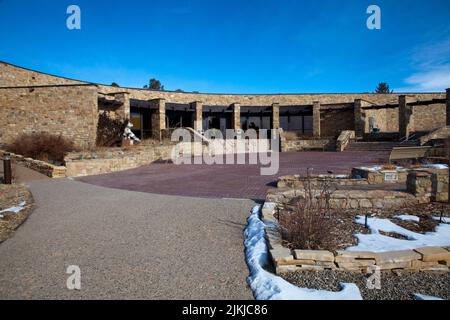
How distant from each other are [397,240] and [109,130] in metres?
19.2

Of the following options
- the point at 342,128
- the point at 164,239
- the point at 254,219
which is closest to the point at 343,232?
the point at 254,219

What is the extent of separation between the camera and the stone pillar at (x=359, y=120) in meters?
27.8

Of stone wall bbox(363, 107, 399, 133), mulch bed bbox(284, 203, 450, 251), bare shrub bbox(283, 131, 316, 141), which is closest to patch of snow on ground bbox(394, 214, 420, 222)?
mulch bed bbox(284, 203, 450, 251)

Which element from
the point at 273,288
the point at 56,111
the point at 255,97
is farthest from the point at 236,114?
the point at 273,288

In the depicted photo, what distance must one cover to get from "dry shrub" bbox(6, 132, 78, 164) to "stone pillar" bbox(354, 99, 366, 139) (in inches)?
1016

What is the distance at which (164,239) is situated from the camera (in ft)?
14.9

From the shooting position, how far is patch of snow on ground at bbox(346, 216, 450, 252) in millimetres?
3773

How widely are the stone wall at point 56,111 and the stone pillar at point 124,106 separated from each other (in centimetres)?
347

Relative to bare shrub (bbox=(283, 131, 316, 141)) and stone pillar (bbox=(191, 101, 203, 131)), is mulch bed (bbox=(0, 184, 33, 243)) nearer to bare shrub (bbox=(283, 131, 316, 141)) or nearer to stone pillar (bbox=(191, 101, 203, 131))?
stone pillar (bbox=(191, 101, 203, 131))

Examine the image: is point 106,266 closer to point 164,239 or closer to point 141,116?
point 164,239

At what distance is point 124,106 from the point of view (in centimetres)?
2134

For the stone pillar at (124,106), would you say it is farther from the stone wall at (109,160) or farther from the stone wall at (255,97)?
the stone wall at (109,160)
